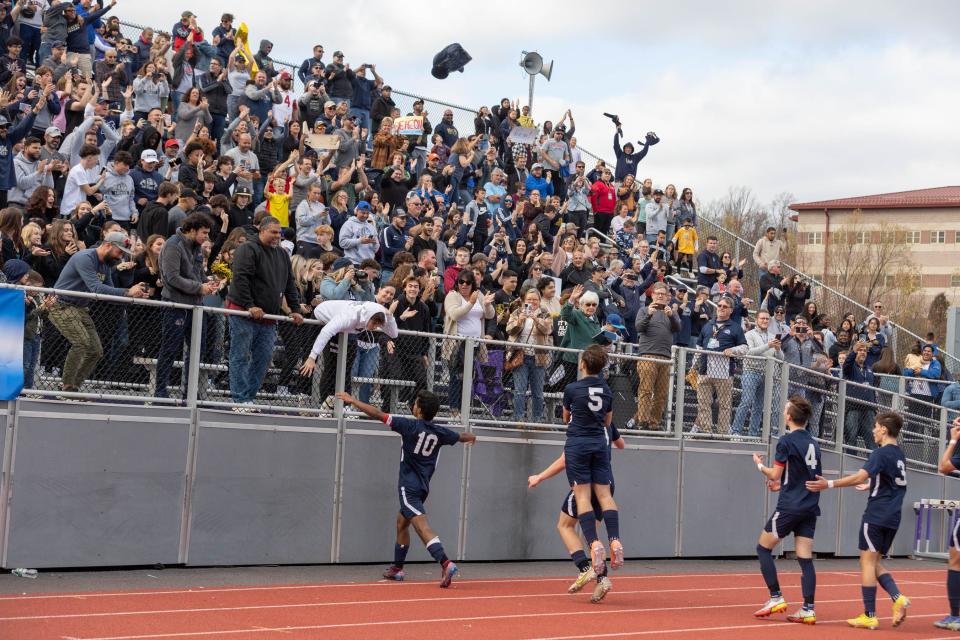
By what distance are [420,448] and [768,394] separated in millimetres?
7649

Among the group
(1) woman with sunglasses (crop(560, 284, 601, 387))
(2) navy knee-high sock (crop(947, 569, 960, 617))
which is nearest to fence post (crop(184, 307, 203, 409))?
(1) woman with sunglasses (crop(560, 284, 601, 387))

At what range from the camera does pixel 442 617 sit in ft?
37.4

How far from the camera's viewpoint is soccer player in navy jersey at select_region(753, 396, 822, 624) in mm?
12617

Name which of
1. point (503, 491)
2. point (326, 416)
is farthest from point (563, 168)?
point (326, 416)

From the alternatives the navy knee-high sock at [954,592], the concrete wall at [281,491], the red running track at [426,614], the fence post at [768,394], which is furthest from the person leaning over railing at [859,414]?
the navy knee-high sock at [954,592]

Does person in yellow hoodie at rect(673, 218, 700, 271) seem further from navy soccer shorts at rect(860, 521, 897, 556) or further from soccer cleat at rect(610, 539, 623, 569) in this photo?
soccer cleat at rect(610, 539, 623, 569)

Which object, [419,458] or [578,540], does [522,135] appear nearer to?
[419,458]

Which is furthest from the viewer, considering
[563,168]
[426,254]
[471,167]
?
[563,168]

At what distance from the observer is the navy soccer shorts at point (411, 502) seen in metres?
13.4

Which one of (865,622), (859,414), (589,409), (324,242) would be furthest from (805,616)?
(859,414)

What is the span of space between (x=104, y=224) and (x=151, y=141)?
247 centimetres

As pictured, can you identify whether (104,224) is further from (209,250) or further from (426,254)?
(426,254)

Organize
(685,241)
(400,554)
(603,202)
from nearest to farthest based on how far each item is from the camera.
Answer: (400,554)
(603,202)
(685,241)

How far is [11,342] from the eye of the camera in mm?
12055
